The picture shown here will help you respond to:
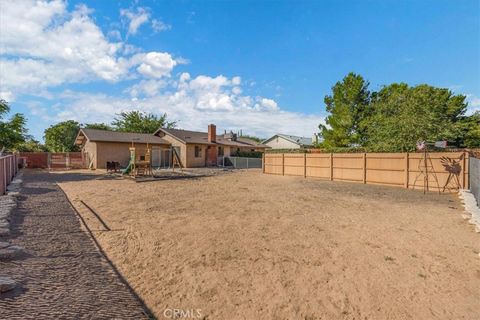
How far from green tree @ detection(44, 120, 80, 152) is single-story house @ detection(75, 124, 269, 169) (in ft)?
43.1

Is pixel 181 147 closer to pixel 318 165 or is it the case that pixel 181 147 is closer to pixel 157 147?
pixel 157 147

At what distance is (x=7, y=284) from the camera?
3086mm

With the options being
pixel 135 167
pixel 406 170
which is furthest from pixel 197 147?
pixel 406 170

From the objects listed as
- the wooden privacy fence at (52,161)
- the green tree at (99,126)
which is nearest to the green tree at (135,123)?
the green tree at (99,126)

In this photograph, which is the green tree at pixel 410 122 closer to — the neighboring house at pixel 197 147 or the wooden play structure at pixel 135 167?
the neighboring house at pixel 197 147

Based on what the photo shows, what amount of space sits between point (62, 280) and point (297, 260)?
3.59 meters

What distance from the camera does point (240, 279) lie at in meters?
3.87

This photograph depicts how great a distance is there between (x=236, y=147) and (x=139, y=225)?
89.1ft

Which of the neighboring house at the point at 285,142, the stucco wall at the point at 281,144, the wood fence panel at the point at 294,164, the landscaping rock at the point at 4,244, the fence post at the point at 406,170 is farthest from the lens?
the stucco wall at the point at 281,144

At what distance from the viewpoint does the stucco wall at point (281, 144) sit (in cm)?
4266

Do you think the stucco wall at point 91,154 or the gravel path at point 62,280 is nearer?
the gravel path at point 62,280

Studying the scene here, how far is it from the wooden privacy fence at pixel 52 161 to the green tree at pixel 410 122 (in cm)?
2638

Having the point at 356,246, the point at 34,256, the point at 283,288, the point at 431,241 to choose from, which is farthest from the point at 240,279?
the point at 431,241

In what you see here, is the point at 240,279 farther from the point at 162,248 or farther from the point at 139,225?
the point at 139,225
